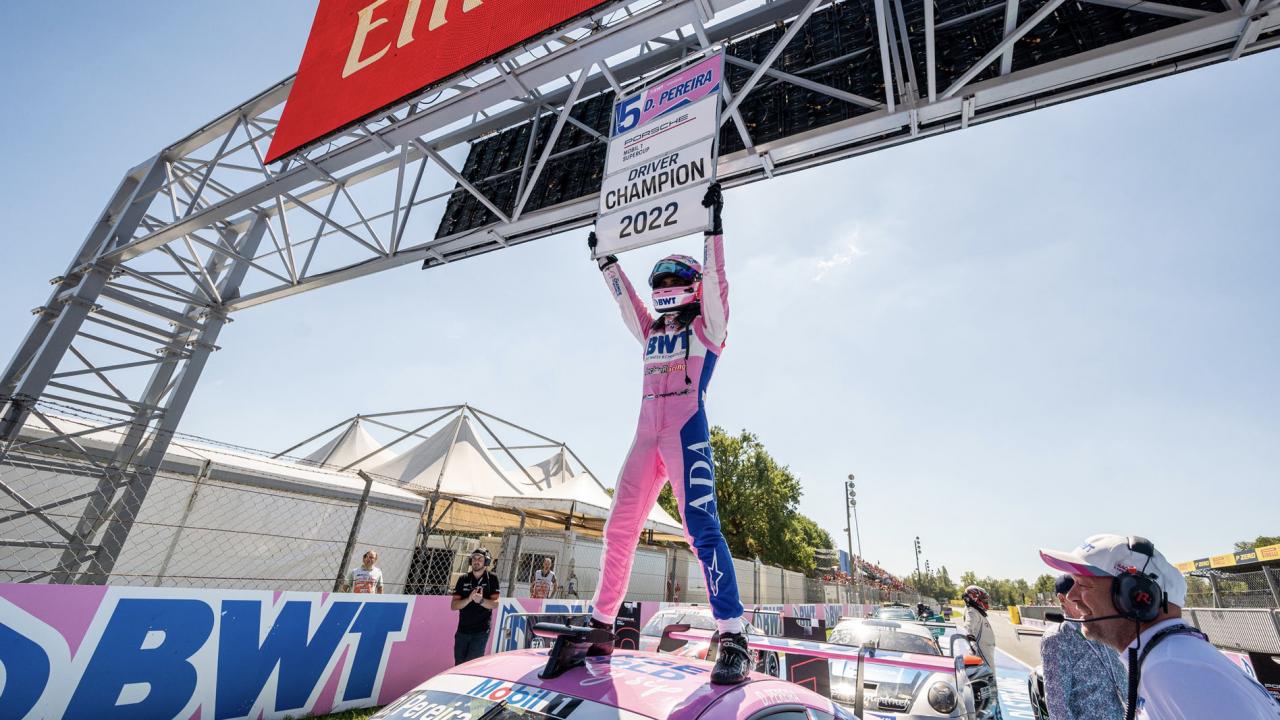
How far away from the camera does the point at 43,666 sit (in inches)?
139

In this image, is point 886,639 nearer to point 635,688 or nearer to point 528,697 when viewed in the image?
point 635,688

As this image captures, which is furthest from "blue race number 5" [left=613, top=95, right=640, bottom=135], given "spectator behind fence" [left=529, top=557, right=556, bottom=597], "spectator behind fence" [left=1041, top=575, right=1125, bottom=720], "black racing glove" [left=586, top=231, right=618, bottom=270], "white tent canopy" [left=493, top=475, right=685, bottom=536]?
"spectator behind fence" [left=529, top=557, right=556, bottom=597]

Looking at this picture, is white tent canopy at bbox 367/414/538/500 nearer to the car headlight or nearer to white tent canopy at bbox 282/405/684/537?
white tent canopy at bbox 282/405/684/537

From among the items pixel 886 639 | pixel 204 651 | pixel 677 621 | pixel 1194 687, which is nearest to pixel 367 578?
pixel 204 651

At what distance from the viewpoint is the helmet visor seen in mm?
3225

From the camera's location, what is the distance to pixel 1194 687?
1.37 meters

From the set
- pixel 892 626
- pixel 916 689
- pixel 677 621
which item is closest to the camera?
pixel 916 689

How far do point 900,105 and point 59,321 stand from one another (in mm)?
11568

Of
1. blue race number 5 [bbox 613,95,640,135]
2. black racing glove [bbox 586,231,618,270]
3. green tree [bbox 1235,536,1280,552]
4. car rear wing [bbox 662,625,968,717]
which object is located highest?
green tree [bbox 1235,536,1280,552]

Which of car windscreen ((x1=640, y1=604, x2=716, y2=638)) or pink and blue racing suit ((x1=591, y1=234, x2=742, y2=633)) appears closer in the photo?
pink and blue racing suit ((x1=591, y1=234, x2=742, y2=633))

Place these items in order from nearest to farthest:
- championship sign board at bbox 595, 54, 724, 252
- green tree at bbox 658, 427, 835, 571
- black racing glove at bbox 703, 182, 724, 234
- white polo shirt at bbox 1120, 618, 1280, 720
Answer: white polo shirt at bbox 1120, 618, 1280, 720 < black racing glove at bbox 703, 182, 724, 234 < championship sign board at bbox 595, 54, 724, 252 < green tree at bbox 658, 427, 835, 571

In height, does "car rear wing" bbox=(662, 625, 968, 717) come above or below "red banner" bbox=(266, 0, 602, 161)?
below

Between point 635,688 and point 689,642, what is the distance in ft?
16.3

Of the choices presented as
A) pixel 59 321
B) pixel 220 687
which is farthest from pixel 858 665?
pixel 59 321
